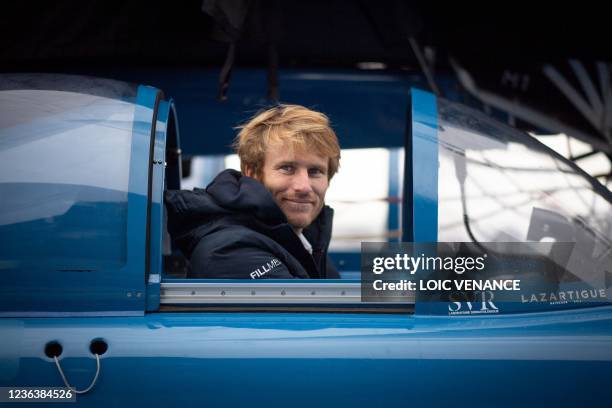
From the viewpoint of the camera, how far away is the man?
2256mm

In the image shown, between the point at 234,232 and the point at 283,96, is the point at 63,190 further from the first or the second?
the point at 283,96

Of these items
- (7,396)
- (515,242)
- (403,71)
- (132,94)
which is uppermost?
(403,71)

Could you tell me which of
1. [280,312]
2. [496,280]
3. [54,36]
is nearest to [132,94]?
[280,312]

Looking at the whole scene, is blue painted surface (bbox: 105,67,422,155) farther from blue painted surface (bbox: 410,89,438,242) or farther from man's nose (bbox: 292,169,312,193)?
blue painted surface (bbox: 410,89,438,242)

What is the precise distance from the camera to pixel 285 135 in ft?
8.18

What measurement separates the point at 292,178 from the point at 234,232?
1.05 feet

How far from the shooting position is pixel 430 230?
7.13ft

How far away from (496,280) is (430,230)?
0.22m

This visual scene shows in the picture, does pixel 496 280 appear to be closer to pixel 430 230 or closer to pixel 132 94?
pixel 430 230

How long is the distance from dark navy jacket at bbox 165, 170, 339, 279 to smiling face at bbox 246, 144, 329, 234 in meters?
0.11

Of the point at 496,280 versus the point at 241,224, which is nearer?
the point at 496,280

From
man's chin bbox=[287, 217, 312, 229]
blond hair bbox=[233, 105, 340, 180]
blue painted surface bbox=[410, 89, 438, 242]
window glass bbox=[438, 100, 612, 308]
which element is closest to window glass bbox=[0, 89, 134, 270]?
blond hair bbox=[233, 105, 340, 180]

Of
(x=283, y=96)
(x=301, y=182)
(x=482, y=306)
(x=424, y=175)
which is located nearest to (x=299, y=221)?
(x=301, y=182)

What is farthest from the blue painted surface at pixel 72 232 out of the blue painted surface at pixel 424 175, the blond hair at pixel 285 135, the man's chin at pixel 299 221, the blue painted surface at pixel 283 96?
the blue painted surface at pixel 283 96
